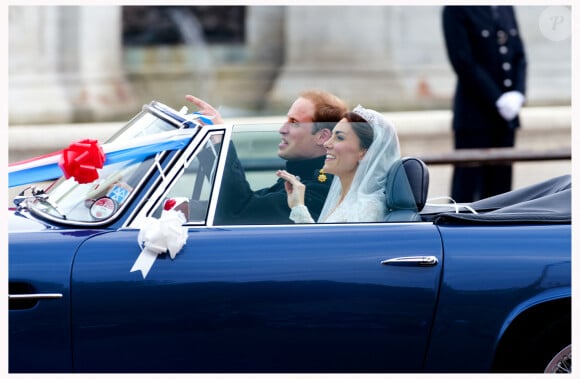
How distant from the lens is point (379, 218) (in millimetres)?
4668

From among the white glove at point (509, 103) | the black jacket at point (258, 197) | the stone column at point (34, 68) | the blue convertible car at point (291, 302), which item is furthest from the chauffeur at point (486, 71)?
the stone column at point (34, 68)

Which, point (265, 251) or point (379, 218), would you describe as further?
point (379, 218)

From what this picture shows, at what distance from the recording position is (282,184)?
4727 mm

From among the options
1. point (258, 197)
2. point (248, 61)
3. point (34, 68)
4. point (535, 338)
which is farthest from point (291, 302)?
point (248, 61)

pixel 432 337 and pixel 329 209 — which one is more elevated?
pixel 329 209

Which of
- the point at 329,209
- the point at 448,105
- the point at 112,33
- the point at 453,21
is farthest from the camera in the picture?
the point at 112,33

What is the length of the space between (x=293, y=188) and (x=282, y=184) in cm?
6

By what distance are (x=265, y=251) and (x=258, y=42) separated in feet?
38.0

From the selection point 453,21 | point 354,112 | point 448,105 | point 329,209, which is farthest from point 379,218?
point 448,105

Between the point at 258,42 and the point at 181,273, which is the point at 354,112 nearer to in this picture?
the point at 181,273

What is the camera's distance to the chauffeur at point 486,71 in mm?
8406

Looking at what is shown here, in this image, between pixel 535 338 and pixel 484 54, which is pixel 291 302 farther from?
pixel 484 54

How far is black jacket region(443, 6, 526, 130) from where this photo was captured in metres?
8.40

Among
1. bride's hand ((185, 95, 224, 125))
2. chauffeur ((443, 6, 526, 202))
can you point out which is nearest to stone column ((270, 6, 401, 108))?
chauffeur ((443, 6, 526, 202))
